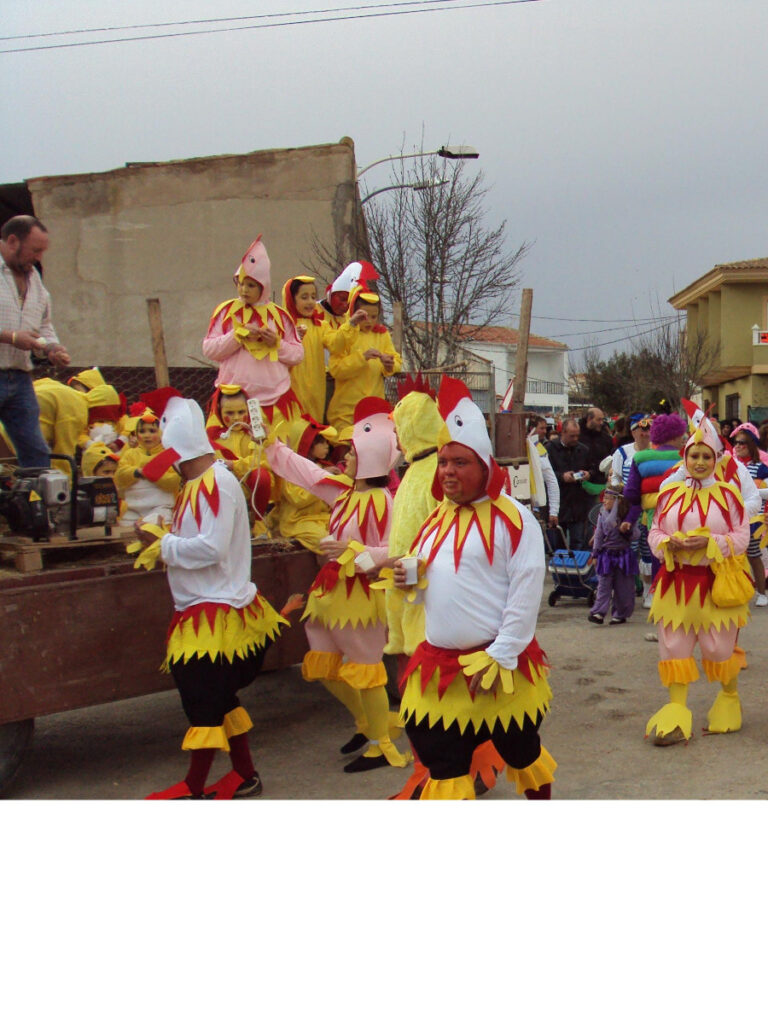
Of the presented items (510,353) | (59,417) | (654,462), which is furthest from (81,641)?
(510,353)

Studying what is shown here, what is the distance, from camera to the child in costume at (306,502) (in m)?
4.96

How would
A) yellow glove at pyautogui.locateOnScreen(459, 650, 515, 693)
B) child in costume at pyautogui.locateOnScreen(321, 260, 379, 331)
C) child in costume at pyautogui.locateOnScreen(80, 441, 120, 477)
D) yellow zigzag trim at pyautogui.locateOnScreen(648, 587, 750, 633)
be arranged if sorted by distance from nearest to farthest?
1. yellow glove at pyautogui.locateOnScreen(459, 650, 515, 693)
2. yellow zigzag trim at pyautogui.locateOnScreen(648, 587, 750, 633)
3. child in costume at pyautogui.locateOnScreen(80, 441, 120, 477)
4. child in costume at pyautogui.locateOnScreen(321, 260, 379, 331)

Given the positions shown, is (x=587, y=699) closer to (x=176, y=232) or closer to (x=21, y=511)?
(x=21, y=511)

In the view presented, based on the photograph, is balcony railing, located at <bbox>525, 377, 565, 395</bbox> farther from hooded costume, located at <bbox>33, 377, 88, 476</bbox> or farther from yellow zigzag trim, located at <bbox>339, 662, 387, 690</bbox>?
yellow zigzag trim, located at <bbox>339, 662, 387, 690</bbox>

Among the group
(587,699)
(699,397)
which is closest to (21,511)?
(587,699)

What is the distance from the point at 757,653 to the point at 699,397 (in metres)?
1.55

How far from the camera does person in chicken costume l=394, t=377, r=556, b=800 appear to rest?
282 centimetres

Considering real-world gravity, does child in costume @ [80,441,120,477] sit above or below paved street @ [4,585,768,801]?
above

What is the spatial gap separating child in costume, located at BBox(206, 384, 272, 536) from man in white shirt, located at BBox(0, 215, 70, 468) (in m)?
0.78

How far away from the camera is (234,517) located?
3.67 metres

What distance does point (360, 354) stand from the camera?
554cm

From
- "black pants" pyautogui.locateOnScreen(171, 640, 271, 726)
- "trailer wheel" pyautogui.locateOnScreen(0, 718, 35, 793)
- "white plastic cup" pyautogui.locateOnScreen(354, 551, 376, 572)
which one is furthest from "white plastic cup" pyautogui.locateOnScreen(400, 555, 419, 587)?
"trailer wheel" pyautogui.locateOnScreen(0, 718, 35, 793)

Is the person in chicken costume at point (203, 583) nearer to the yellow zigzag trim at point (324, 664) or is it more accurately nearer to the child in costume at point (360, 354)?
the yellow zigzag trim at point (324, 664)

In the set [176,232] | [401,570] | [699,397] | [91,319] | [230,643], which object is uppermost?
[176,232]
